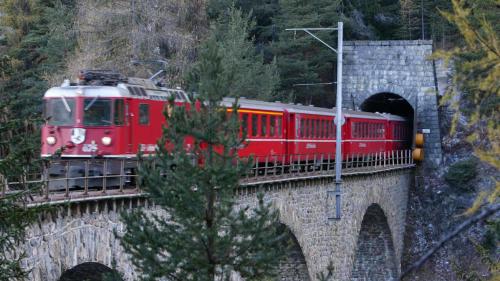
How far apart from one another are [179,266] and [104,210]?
428cm

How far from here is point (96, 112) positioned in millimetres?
20828

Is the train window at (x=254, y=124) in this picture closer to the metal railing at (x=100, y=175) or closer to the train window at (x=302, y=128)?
the metal railing at (x=100, y=175)

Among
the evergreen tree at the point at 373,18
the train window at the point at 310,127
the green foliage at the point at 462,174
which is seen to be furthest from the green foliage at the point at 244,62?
the evergreen tree at the point at 373,18

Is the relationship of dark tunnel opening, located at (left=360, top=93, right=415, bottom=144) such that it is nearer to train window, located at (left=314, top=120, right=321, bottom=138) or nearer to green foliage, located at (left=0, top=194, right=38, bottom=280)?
train window, located at (left=314, top=120, right=321, bottom=138)

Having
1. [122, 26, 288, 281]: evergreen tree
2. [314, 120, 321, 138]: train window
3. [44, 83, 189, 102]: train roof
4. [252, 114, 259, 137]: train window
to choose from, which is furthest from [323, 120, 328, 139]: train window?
[122, 26, 288, 281]: evergreen tree

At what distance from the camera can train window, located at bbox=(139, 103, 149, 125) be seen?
846 inches

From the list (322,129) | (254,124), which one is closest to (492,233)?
(254,124)

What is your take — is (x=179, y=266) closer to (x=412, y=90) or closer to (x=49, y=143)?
(x=49, y=143)

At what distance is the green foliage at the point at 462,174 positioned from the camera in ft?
151

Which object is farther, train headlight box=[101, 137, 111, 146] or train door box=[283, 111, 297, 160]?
train door box=[283, 111, 297, 160]

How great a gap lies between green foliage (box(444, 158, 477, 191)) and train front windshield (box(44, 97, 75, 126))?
28628mm

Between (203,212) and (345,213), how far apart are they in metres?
20.9

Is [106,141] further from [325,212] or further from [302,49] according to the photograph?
[302,49]

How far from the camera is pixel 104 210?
662 inches
